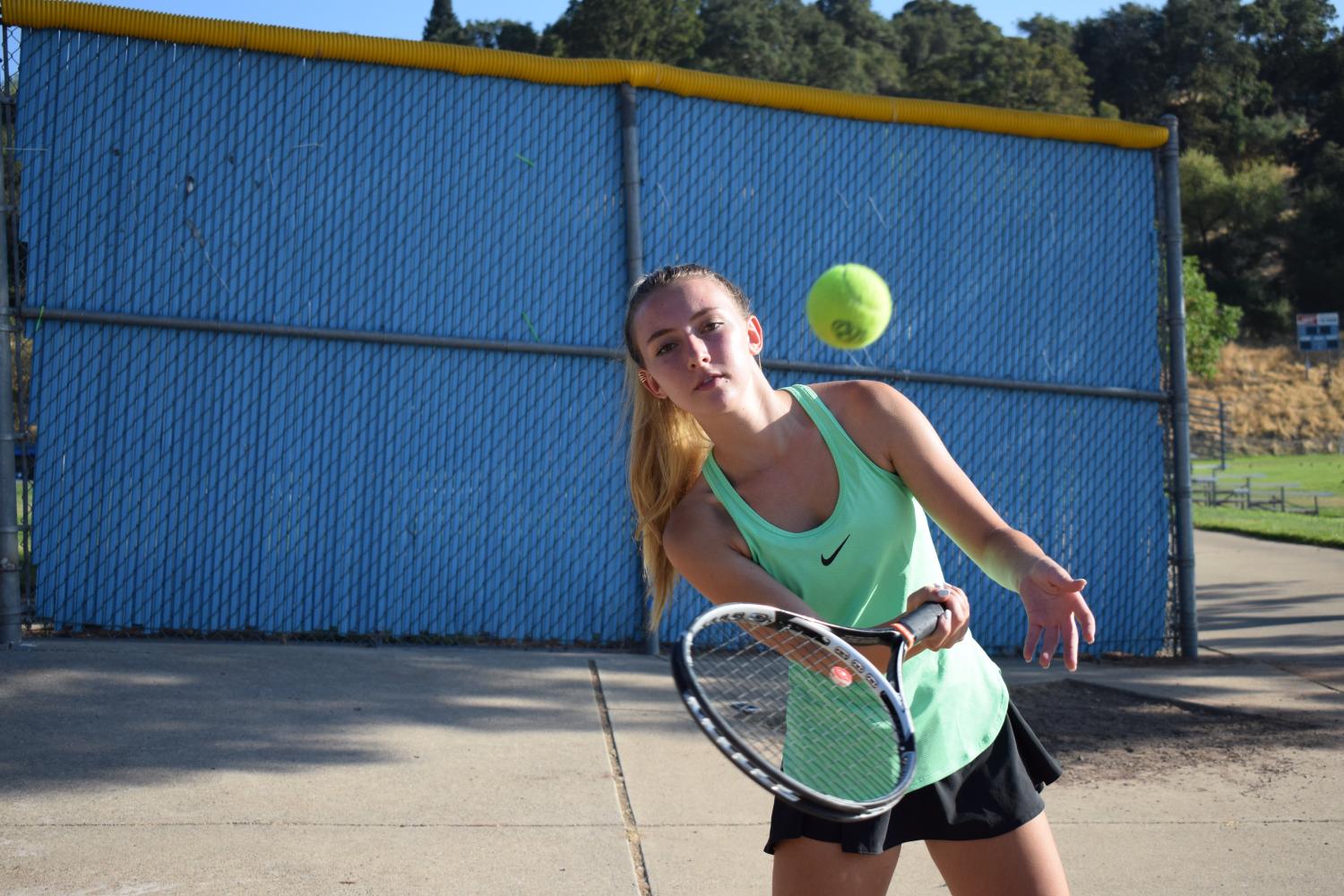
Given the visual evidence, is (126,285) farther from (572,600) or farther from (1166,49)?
(1166,49)

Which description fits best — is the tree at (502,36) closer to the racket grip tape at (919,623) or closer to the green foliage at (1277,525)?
the green foliage at (1277,525)

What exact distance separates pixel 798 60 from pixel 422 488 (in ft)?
231

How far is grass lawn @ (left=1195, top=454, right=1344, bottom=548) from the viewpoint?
13031 mm

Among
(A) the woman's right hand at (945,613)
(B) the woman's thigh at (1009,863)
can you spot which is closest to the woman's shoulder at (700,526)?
(A) the woman's right hand at (945,613)

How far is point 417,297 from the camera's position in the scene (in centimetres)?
620

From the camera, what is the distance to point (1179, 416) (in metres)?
6.86

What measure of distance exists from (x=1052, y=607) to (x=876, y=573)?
0.38 metres

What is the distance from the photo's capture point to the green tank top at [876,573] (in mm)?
2195

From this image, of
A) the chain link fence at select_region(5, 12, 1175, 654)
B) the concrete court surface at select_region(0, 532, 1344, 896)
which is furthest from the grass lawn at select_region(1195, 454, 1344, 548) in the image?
the concrete court surface at select_region(0, 532, 1344, 896)

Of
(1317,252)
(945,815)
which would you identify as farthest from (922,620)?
(1317,252)

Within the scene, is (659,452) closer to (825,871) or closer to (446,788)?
(825,871)

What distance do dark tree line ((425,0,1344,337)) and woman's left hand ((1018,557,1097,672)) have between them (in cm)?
5831

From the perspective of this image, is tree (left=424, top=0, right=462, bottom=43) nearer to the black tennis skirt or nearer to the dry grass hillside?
the dry grass hillside

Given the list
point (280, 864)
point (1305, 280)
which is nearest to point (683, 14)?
point (1305, 280)
